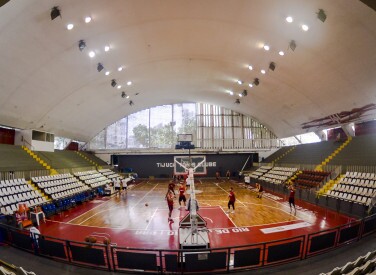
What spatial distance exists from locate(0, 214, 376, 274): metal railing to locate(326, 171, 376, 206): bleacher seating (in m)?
5.93

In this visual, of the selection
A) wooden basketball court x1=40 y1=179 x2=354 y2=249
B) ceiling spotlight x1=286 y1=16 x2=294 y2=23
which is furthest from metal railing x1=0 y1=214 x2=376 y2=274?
ceiling spotlight x1=286 y1=16 x2=294 y2=23

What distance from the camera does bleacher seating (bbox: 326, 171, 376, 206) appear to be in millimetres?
12137

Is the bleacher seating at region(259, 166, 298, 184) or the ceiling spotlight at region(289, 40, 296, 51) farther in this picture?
the bleacher seating at region(259, 166, 298, 184)

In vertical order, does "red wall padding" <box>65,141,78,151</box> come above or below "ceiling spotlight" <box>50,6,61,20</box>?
below

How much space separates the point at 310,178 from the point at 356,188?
5.29m

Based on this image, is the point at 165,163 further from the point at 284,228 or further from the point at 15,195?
the point at 284,228

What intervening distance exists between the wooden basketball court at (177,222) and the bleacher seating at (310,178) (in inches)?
84.7

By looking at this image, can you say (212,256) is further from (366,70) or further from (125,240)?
(366,70)

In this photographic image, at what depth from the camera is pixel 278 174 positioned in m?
23.8

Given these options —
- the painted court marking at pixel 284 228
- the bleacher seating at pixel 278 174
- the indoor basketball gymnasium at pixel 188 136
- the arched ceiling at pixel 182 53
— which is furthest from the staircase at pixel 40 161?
the bleacher seating at pixel 278 174

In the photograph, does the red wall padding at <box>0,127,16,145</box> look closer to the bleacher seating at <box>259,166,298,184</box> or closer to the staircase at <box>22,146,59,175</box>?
the staircase at <box>22,146,59,175</box>

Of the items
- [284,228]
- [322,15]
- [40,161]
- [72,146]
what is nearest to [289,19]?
[322,15]

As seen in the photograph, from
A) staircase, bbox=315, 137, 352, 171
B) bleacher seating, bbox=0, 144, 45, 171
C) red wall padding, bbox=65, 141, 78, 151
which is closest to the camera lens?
bleacher seating, bbox=0, 144, 45, 171

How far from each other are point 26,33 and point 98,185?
14456 millimetres
